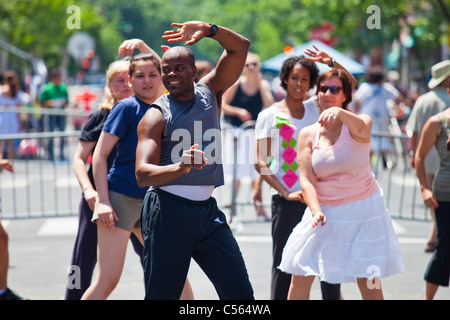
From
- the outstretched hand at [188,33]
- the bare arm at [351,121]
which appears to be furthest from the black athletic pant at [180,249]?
the bare arm at [351,121]

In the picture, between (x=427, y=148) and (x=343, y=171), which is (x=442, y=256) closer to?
(x=427, y=148)

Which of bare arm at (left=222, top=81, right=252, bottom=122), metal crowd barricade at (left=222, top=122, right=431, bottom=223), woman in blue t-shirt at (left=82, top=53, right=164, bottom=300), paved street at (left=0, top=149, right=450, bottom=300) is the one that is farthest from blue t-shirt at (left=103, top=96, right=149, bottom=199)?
bare arm at (left=222, top=81, right=252, bottom=122)

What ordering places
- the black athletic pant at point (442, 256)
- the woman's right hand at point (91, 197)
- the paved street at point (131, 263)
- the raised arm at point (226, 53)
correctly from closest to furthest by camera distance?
the raised arm at point (226, 53) → the woman's right hand at point (91, 197) → the black athletic pant at point (442, 256) → the paved street at point (131, 263)

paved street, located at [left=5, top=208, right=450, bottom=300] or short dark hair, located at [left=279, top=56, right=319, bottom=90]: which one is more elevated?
short dark hair, located at [left=279, top=56, right=319, bottom=90]

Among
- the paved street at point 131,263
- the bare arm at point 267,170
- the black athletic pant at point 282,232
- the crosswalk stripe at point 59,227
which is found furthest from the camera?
the crosswalk stripe at point 59,227

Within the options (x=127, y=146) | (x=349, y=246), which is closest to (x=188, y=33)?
(x=127, y=146)

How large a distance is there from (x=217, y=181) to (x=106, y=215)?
107 cm

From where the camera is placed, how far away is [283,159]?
19.4 ft

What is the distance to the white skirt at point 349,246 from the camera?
4.95 meters

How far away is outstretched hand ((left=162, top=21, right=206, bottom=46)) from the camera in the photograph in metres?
4.25

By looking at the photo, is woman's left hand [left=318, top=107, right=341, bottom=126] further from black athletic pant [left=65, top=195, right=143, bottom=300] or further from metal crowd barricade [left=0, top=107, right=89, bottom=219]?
metal crowd barricade [left=0, top=107, right=89, bottom=219]

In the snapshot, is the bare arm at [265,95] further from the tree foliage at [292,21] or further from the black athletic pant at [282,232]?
the tree foliage at [292,21]

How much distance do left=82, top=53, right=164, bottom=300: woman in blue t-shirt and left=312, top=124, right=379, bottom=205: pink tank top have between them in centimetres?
119

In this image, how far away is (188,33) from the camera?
4.29 meters
